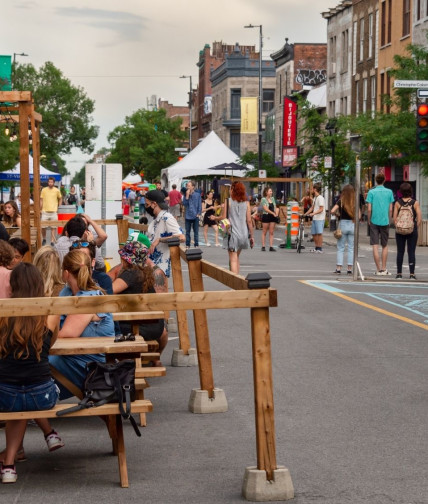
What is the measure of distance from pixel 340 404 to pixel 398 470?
7.51ft

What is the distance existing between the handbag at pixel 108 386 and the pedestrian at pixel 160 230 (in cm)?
752

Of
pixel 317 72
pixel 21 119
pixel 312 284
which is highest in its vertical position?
pixel 317 72

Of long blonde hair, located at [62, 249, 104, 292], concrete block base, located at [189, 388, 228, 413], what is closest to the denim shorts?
long blonde hair, located at [62, 249, 104, 292]

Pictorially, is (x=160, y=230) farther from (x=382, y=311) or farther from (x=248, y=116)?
(x=248, y=116)

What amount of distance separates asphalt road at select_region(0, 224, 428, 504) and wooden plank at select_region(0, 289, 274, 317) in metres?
1.09

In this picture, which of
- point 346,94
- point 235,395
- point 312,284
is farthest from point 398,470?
point 346,94

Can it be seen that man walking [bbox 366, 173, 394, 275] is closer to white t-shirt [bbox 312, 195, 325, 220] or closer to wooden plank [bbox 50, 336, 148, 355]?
white t-shirt [bbox 312, 195, 325, 220]

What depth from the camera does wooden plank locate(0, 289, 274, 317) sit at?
19.3 ft

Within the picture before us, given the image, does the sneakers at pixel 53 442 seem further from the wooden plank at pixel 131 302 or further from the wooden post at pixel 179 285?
the wooden post at pixel 179 285

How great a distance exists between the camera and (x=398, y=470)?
699 centimetres

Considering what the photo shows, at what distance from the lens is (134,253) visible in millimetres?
10336

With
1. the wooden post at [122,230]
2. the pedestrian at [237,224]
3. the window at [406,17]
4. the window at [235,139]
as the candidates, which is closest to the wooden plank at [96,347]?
the wooden post at [122,230]

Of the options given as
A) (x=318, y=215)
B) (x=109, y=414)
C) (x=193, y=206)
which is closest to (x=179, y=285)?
(x=109, y=414)

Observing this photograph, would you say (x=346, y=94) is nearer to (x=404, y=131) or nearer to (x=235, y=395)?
(x=404, y=131)
